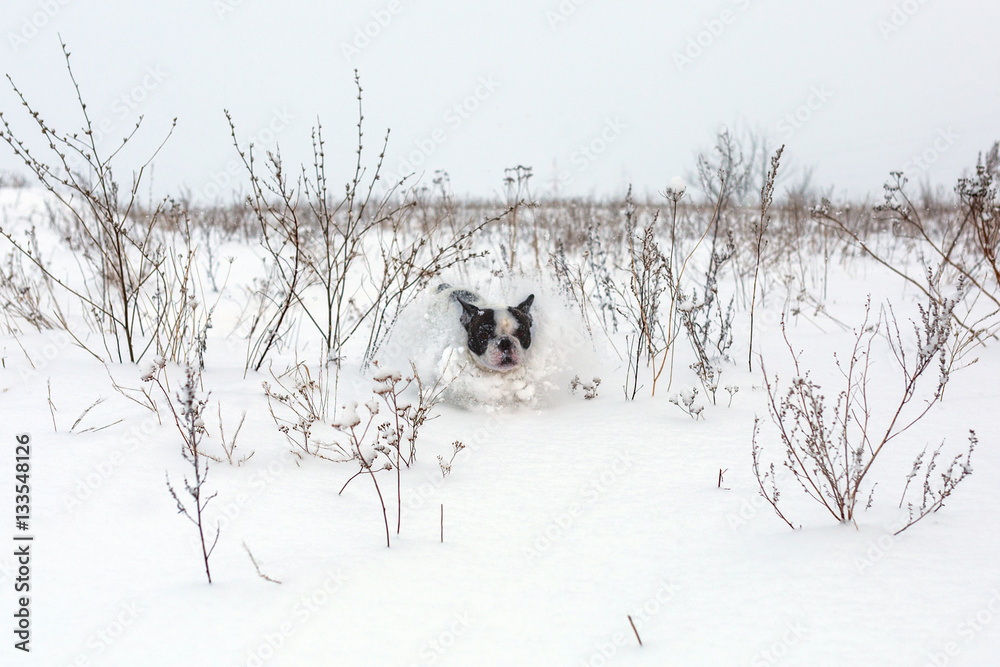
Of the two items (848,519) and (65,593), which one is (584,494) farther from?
(65,593)

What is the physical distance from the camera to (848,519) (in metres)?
1.67

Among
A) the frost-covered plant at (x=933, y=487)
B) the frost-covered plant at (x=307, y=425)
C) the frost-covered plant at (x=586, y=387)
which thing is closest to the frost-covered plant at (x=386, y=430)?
the frost-covered plant at (x=307, y=425)

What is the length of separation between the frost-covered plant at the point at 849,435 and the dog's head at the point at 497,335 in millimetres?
1152

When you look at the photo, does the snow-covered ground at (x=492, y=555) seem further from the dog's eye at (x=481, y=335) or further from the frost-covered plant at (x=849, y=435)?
the dog's eye at (x=481, y=335)

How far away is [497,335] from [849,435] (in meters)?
1.61

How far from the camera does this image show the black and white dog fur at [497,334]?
287cm

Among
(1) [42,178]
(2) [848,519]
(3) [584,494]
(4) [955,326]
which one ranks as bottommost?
(3) [584,494]

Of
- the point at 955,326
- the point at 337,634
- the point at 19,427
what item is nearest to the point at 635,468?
the point at 337,634

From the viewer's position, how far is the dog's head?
9.40 feet

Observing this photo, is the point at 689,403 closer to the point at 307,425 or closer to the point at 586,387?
the point at 586,387

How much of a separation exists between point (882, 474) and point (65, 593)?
2489 mm

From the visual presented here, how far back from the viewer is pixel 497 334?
2.90 metres

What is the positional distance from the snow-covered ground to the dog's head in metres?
0.41

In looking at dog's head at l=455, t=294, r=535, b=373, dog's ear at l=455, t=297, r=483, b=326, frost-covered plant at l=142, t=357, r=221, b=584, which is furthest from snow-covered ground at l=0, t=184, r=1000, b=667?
dog's ear at l=455, t=297, r=483, b=326
